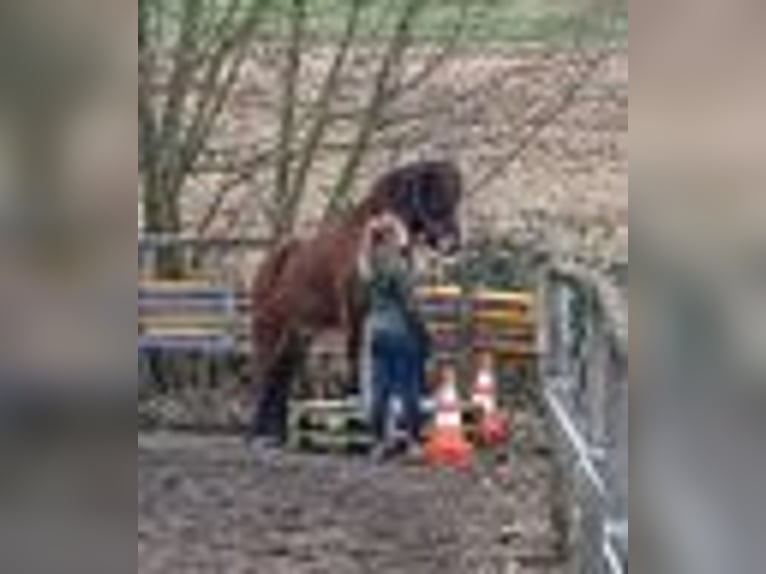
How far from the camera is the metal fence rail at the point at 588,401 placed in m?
0.92

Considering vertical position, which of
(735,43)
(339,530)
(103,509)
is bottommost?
(339,530)

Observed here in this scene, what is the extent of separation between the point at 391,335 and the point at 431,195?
0.53ft

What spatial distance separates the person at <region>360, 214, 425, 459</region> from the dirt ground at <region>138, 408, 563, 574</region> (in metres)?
0.05

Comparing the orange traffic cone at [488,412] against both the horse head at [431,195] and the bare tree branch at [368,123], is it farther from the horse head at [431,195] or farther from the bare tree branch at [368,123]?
the bare tree branch at [368,123]

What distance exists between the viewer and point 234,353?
139cm

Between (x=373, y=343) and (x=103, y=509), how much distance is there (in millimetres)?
617

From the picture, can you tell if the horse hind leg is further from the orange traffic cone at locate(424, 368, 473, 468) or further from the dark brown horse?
the orange traffic cone at locate(424, 368, 473, 468)

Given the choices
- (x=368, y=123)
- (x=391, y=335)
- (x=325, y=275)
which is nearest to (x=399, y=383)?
(x=391, y=335)

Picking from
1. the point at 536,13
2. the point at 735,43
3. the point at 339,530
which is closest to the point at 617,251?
the point at 536,13

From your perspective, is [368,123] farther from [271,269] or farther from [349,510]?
[349,510]

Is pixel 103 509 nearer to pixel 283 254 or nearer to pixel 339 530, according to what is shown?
pixel 339 530

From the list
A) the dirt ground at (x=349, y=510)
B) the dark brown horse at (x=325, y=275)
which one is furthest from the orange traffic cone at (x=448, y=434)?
the dark brown horse at (x=325, y=275)

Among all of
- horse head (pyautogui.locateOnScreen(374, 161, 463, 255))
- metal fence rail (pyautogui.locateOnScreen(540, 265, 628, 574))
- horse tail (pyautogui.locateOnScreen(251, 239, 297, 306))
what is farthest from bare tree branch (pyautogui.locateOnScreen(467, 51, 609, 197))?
horse tail (pyautogui.locateOnScreen(251, 239, 297, 306))

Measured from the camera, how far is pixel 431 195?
4.31 ft
